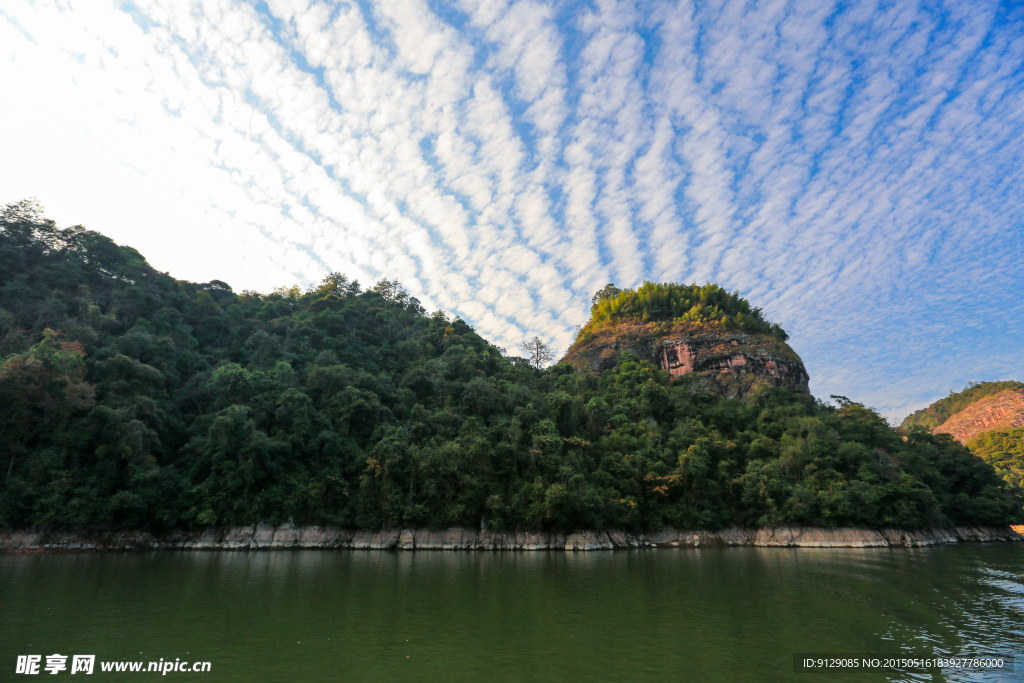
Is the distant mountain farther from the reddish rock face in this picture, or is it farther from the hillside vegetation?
the hillside vegetation

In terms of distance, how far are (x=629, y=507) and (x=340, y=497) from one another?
62.5ft

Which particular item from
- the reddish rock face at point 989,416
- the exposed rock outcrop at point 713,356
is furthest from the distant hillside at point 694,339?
the reddish rock face at point 989,416

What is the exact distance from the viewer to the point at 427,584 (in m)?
15.2

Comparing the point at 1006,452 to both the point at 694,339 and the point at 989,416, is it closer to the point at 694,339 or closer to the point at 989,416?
the point at 989,416

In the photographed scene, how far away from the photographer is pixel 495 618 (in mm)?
10719

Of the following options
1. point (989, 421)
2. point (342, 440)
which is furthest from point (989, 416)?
point (342, 440)

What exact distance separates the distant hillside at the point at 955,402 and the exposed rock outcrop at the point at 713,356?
125 ft

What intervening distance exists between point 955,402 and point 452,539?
3919 inches

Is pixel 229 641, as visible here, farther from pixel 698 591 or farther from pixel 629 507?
pixel 629 507

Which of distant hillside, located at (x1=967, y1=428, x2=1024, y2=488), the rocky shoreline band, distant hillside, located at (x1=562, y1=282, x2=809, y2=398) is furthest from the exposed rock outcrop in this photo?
distant hillside, located at (x1=967, y1=428, x2=1024, y2=488)

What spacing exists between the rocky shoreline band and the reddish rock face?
45.0 metres

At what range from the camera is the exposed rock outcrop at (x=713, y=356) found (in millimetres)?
48406

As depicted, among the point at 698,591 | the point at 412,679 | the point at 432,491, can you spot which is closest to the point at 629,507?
the point at 432,491

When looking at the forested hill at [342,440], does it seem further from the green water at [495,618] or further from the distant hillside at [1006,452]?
the distant hillside at [1006,452]
